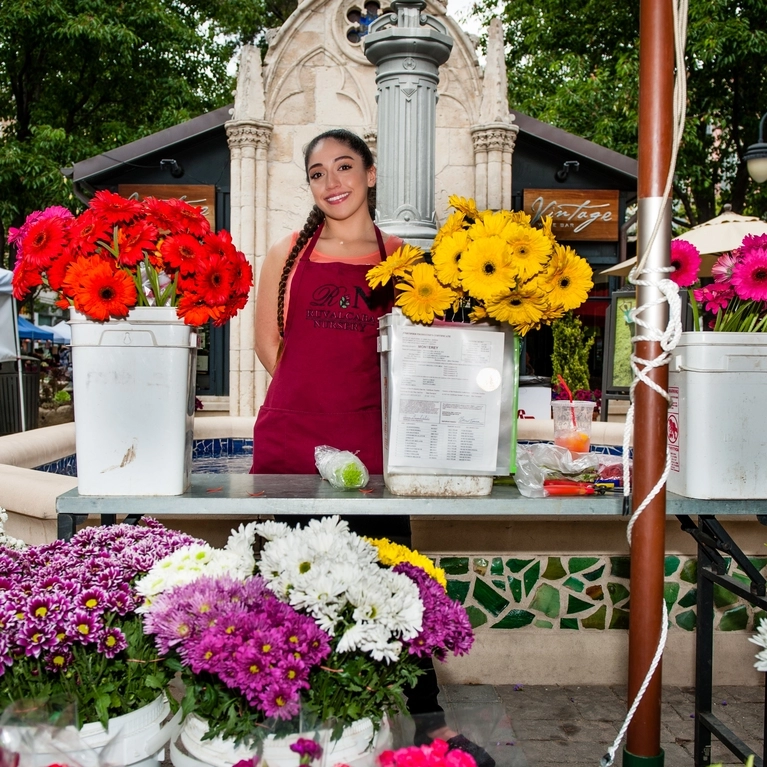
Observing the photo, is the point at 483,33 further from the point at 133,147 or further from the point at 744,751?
the point at 744,751

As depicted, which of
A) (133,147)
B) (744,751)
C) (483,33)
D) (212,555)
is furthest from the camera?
(483,33)

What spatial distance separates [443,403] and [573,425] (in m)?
0.56

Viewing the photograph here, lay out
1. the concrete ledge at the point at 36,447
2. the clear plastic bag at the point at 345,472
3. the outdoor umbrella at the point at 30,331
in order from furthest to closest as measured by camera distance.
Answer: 1. the outdoor umbrella at the point at 30,331
2. the concrete ledge at the point at 36,447
3. the clear plastic bag at the point at 345,472

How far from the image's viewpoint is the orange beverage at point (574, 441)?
2.43 m

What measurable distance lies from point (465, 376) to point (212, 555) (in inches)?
31.7

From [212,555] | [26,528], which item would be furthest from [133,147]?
[212,555]

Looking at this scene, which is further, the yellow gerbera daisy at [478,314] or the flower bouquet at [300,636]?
the yellow gerbera daisy at [478,314]

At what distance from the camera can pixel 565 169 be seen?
13344 mm

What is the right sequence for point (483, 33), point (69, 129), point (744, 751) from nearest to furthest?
1. point (744, 751)
2. point (69, 129)
3. point (483, 33)

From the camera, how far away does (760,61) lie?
1471 centimetres

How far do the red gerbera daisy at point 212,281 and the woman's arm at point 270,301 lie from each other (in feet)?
2.67

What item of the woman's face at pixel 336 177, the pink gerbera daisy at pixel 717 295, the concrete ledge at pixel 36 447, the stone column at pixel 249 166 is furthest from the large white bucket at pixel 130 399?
the stone column at pixel 249 166

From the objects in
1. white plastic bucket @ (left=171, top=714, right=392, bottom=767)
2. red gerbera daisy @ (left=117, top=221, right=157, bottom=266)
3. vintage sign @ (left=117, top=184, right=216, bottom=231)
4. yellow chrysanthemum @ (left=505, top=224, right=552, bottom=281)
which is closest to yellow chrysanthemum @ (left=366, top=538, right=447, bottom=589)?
white plastic bucket @ (left=171, top=714, right=392, bottom=767)

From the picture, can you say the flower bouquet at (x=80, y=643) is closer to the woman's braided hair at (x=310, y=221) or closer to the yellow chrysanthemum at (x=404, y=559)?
the yellow chrysanthemum at (x=404, y=559)
